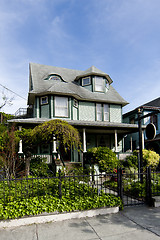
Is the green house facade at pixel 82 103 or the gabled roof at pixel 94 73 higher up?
the gabled roof at pixel 94 73

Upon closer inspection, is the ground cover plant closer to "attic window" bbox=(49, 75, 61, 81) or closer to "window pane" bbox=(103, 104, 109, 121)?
"window pane" bbox=(103, 104, 109, 121)

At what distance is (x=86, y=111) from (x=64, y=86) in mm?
2981

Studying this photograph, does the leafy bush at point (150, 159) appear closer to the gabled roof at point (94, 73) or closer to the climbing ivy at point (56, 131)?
the climbing ivy at point (56, 131)

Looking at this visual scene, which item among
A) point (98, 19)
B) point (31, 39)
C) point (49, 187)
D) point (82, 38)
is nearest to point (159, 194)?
point (49, 187)

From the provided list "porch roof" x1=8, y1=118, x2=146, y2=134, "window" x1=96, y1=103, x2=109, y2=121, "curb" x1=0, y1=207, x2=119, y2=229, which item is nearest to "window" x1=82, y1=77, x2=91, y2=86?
"window" x1=96, y1=103, x2=109, y2=121

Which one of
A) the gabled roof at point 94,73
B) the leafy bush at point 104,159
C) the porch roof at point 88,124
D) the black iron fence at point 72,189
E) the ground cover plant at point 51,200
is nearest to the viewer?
the ground cover plant at point 51,200

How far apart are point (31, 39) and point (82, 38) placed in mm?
2606

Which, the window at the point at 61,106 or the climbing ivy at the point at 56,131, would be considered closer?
the climbing ivy at the point at 56,131

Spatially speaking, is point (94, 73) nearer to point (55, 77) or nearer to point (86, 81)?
point (86, 81)

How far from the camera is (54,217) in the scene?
4828 millimetres

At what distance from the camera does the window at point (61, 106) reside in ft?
48.1

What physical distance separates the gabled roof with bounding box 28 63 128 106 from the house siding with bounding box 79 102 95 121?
575 mm

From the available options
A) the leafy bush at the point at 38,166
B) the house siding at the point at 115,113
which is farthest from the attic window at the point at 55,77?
the leafy bush at the point at 38,166

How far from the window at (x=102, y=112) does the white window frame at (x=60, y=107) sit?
10.9 feet
